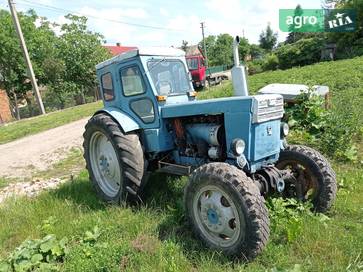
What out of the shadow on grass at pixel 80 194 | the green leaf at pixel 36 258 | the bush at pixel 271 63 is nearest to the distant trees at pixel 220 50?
the bush at pixel 271 63

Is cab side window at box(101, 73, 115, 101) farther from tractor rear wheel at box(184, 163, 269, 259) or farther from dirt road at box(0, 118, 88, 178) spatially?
dirt road at box(0, 118, 88, 178)

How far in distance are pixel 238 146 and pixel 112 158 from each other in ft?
7.66

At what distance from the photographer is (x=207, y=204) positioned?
3891mm

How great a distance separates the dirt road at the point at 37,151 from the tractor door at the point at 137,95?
4273mm

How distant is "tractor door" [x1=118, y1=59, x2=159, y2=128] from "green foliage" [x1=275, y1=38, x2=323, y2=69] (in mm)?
27158

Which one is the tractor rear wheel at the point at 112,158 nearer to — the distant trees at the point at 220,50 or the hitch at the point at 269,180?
the hitch at the point at 269,180

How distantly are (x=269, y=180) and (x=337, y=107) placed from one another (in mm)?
3915

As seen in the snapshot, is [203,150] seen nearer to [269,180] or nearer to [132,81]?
[269,180]

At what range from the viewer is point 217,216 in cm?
382

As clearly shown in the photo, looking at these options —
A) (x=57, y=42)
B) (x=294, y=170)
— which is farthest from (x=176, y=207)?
(x=57, y=42)

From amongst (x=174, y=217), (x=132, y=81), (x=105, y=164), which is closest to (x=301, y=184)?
(x=174, y=217)

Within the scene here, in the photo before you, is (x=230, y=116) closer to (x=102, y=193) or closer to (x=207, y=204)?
(x=207, y=204)

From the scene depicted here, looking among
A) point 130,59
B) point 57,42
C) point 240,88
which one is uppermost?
point 57,42

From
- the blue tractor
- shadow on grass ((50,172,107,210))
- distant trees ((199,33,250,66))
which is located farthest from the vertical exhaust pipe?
distant trees ((199,33,250,66))
